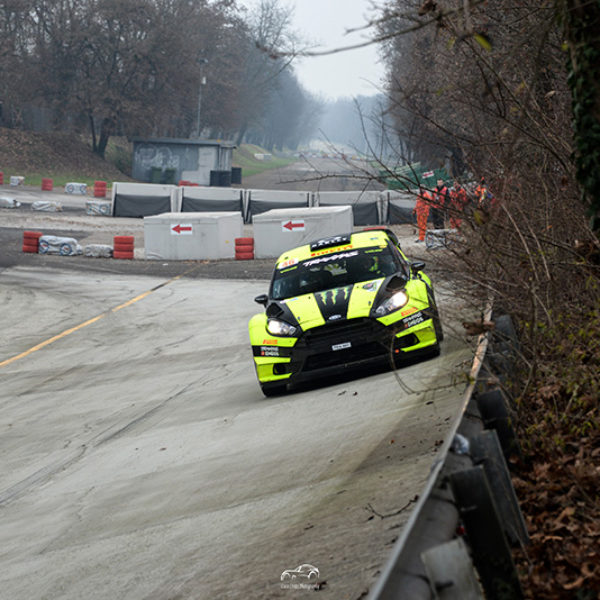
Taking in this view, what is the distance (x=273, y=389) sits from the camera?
37.2 ft

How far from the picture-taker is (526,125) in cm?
989

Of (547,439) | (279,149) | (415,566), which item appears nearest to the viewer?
(415,566)

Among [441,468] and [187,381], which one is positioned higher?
[441,468]

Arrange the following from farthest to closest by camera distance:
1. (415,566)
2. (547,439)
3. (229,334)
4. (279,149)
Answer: (279,149), (229,334), (547,439), (415,566)

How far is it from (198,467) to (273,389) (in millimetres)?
2942

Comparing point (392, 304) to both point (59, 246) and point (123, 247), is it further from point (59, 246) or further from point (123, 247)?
point (59, 246)

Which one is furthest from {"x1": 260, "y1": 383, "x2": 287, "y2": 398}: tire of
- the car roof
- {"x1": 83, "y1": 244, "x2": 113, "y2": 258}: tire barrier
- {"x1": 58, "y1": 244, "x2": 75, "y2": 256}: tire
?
{"x1": 58, "y1": 244, "x2": 75, "y2": 256}: tire

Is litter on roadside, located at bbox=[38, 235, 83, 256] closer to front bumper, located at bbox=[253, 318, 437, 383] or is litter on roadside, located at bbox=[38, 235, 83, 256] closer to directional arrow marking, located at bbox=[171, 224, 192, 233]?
directional arrow marking, located at bbox=[171, 224, 192, 233]

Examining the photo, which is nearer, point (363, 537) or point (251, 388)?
point (363, 537)

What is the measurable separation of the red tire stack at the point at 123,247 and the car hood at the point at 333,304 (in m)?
20.0

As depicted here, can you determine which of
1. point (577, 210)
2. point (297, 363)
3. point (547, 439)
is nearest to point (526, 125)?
point (577, 210)

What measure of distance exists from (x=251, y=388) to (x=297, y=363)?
155 centimetres

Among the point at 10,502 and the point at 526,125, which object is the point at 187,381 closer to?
the point at 10,502

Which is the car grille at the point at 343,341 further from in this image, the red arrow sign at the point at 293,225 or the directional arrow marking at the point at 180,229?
the directional arrow marking at the point at 180,229
